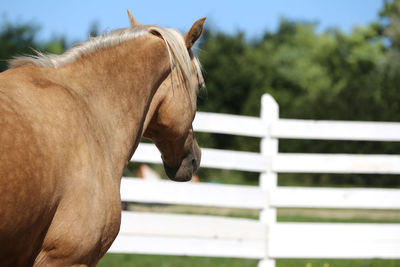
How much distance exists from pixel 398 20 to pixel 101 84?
1578 inches

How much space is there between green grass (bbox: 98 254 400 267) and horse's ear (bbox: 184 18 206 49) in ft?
11.0

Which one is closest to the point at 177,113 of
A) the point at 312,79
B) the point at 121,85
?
the point at 121,85

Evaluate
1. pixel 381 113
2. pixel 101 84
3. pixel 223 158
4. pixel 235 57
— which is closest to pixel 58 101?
pixel 101 84

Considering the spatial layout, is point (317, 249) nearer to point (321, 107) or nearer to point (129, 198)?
point (129, 198)

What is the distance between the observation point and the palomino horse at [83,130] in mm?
1796

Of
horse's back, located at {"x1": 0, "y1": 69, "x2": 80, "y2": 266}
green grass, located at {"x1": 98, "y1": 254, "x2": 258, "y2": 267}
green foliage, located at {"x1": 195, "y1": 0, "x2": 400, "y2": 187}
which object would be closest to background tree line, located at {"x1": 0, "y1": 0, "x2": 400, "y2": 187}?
green foliage, located at {"x1": 195, "y1": 0, "x2": 400, "y2": 187}

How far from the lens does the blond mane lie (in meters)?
2.28

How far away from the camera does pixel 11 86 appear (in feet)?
6.52

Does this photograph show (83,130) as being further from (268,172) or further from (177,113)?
(268,172)

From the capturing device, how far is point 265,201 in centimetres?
499

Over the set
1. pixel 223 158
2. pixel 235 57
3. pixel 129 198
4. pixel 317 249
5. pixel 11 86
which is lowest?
pixel 317 249

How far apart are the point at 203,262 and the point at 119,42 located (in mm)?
3938

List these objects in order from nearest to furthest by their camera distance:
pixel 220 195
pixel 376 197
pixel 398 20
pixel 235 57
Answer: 1. pixel 220 195
2. pixel 376 197
3. pixel 235 57
4. pixel 398 20

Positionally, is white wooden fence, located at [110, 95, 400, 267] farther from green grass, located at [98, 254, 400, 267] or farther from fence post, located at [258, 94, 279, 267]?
green grass, located at [98, 254, 400, 267]
